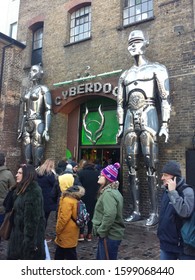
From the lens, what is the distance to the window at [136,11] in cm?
872

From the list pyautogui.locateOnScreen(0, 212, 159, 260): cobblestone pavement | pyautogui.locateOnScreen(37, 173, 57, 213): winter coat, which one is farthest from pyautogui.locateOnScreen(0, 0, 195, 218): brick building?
pyautogui.locateOnScreen(37, 173, 57, 213): winter coat

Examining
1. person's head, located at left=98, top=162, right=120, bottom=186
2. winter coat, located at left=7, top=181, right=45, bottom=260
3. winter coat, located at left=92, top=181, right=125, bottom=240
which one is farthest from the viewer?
person's head, located at left=98, top=162, right=120, bottom=186

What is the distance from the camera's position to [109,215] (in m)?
2.98

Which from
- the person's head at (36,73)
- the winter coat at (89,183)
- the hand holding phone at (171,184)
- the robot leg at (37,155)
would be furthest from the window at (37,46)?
the hand holding phone at (171,184)

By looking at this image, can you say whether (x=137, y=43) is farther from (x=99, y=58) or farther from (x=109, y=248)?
(x=109, y=248)

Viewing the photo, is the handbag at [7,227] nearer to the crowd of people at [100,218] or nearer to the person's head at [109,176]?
the crowd of people at [100,218]

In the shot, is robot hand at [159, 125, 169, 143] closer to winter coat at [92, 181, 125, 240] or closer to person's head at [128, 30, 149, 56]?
person's head at [128, 30, 149, 56]

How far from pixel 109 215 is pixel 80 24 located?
9.06 meters

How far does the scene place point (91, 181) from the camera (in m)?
5.40

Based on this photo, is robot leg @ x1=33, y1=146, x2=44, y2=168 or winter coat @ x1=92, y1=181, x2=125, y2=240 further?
robot leg @ x1=33, y1=146, x2=44, y2=168

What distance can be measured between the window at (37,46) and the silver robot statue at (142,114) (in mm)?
5262

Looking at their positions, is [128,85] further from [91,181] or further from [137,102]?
[91,181]

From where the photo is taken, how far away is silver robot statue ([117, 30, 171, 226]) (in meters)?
7.10

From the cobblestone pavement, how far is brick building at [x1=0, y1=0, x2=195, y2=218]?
1.47 metres
